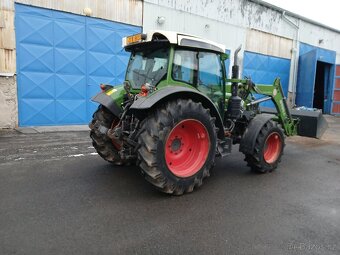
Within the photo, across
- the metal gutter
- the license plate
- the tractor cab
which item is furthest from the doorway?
the license plate

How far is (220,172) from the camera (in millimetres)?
5301

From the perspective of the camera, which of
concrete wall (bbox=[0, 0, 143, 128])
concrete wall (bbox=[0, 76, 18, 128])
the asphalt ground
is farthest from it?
concrete wall (bbox=[0, 76, 18, 128])

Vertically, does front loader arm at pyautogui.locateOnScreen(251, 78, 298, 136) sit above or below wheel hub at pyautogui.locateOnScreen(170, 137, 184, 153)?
above

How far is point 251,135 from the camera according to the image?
16.4 ft

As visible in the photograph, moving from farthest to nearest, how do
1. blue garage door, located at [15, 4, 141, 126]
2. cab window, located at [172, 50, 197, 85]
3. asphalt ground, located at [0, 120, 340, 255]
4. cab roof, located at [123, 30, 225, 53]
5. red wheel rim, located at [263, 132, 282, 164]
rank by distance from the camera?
blue garage door, located at [15, 4, 141, 126] < red wheel rim, located at [263, 132, 282, 164] < cab window, located at [172, 50, 197, 85] < cab roof, located at [123, 30, 225, 53] < asphalt ground, located at [0, 120, 340, 255]

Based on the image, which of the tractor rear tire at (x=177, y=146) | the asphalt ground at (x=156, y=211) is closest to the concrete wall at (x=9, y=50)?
the asphalt ground at (x=156, y=211)

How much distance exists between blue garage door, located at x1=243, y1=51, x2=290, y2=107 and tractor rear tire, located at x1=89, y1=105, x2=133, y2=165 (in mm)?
11206

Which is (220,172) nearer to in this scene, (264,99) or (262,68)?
(264,99)

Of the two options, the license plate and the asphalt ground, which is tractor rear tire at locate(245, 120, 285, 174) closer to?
the asphalt ground

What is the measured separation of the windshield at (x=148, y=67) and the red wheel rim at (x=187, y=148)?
32.3 inches

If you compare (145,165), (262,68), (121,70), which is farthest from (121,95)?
(262,68)

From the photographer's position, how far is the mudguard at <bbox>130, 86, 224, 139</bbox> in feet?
12.1

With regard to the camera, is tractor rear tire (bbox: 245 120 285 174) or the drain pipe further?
the drain pipe

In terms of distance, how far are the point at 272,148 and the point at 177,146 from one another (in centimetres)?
219
